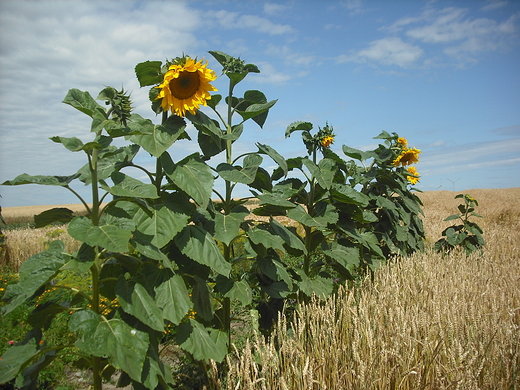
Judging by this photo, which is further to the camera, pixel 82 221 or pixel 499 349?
pixel 499 349

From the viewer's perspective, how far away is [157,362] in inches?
83.4

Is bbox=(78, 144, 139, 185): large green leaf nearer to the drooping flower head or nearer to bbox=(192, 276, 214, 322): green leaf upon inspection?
bbox=(192, 276, 214, 322): green leaf

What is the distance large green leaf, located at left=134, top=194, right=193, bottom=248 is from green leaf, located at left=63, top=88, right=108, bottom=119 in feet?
1.99

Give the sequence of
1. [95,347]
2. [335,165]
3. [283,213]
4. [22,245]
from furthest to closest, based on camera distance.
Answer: [22,245]
[335,165]
[283,213]
[95,347]

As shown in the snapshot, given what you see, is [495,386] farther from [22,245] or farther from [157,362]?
[22,245]

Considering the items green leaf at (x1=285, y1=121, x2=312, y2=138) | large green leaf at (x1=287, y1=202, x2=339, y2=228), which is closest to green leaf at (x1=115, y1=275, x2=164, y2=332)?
large green leaf at (x1=287, y1=202, x2=339, y2=228)

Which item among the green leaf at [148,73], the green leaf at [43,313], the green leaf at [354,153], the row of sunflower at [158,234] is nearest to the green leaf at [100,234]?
the row of sunflower at [158,234]

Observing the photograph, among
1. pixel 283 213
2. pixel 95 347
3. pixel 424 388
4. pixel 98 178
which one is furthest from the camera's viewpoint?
pixel 283 213

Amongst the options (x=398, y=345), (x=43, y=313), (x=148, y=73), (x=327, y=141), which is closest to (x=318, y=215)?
(x=327, y=141)

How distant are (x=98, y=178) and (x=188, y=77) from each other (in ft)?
2.76

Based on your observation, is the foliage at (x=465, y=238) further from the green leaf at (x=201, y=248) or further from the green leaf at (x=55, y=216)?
the green leaf at (x=55, y=216)

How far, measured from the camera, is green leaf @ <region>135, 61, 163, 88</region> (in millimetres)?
2480

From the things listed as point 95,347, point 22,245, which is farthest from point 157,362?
→ point 22,245

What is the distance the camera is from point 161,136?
2359 millimetres
